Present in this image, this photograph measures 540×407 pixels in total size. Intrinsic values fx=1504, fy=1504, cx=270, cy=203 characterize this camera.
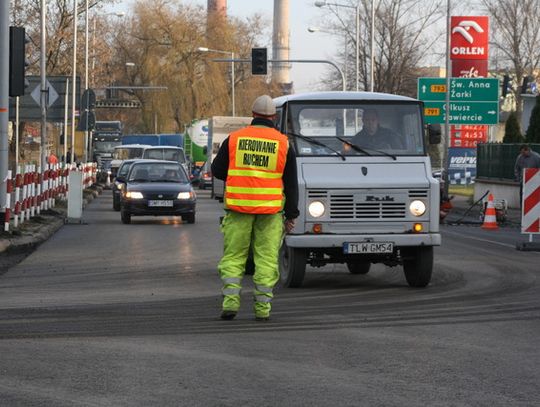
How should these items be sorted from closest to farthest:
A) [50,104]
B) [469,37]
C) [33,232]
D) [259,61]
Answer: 1. [33,232]
2. [50,104]
3. [259,61]
4. [469,37]

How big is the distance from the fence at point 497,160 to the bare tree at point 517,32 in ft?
120

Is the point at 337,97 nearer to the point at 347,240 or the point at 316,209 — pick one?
the point at 316,209

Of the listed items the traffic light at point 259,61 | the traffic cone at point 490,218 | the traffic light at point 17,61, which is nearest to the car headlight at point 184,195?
the traffic cone at point 490,218

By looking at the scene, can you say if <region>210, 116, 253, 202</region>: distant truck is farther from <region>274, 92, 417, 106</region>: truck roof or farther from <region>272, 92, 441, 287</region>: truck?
<region>272, 92, 441, 287</region>: truck

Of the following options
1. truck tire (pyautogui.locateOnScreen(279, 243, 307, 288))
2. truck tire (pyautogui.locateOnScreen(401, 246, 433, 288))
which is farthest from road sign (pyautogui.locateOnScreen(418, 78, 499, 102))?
truck tire (pyautogui.locateOnScreen(279, 243, 307, 288))

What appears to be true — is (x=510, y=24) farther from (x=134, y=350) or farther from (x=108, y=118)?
(x=134, y=350)

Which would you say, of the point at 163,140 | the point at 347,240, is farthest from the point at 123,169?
the point at 163,140

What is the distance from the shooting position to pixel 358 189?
16.1 metres

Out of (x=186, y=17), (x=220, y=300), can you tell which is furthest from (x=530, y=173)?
(x=186, y=17)

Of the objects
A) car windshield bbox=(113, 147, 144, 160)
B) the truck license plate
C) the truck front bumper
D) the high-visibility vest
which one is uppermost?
the high-visibility vest

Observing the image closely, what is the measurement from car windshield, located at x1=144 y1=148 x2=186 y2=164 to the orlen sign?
11399 mm

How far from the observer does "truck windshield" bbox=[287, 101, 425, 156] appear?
16.7m

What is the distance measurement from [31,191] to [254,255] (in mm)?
18349

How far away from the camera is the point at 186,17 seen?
8669cm
